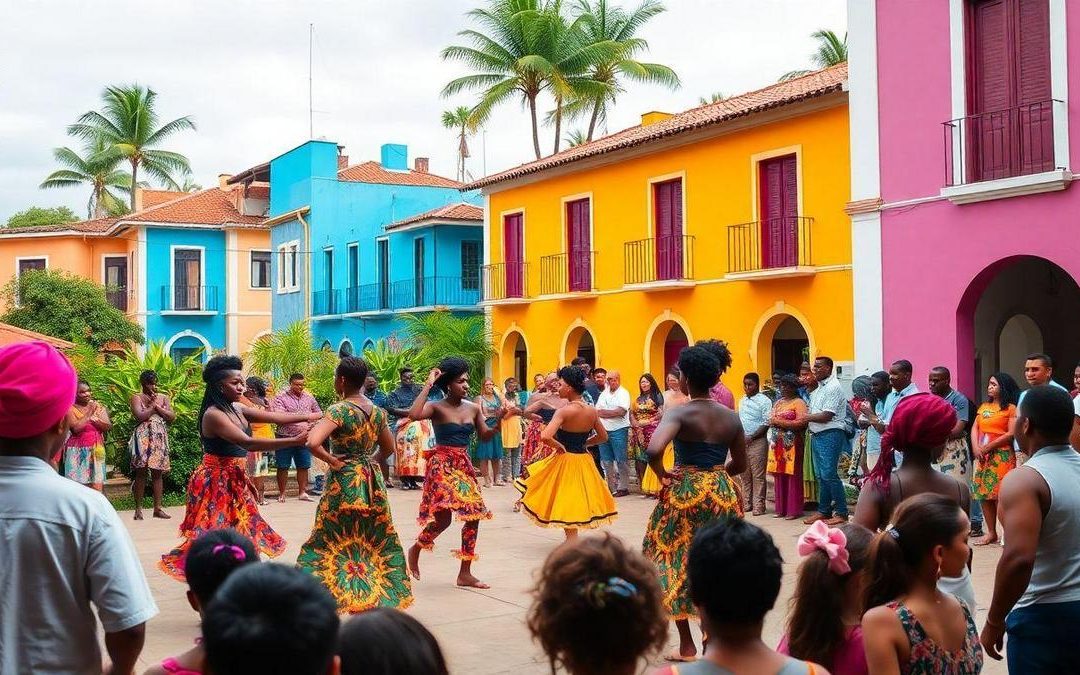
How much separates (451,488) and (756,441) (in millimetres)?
6072

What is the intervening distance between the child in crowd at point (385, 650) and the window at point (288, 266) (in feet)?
125

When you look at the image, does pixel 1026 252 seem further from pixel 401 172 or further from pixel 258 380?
pixel 401 172

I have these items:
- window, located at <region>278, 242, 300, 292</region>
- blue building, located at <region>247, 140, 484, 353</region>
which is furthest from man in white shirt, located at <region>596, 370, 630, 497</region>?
window, located at <region>278, 242, 300, 292</region>

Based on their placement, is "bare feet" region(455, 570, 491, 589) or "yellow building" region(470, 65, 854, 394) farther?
"yellow building" region(470, 65, 854, 394)

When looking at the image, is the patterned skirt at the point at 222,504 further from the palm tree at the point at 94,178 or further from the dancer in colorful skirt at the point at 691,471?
the palm tree at the point at 94,178

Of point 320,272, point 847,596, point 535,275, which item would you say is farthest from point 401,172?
point 847,596

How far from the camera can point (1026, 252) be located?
602 inches

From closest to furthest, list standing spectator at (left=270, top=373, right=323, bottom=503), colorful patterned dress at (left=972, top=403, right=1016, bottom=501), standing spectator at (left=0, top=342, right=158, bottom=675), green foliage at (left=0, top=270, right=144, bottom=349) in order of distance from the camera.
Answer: standing spectator at (left=0, top=342, right=158, bottom=675) → colorful patterned dress at (left=972, top=403, right=1016, bottom=501) → standing spectator at (left=270, top=373, right=323, bottom=503) → green foliage at (left=0, top=270, right=144, bottom=349)

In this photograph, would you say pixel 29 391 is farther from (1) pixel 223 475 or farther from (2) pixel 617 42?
(2) pixel 617 42

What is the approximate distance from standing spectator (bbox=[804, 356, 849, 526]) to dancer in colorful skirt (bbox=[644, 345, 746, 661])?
6.34 meters

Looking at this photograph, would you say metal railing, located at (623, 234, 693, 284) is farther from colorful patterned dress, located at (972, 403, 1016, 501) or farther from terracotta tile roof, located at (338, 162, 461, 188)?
terracotta tile roof, located at (338, 162, 461, 188)

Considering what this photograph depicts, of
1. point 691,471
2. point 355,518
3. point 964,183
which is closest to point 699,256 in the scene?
point 964,183

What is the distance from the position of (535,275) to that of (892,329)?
450 inches

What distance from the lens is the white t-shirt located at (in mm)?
16922
